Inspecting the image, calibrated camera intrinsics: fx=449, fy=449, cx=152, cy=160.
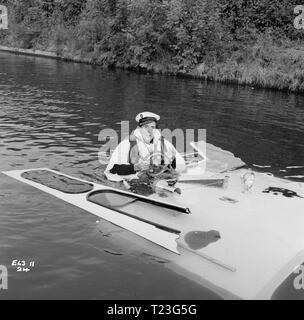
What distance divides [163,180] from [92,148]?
17.6ft

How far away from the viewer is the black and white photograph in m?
6.18

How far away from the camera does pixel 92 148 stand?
13055 mm

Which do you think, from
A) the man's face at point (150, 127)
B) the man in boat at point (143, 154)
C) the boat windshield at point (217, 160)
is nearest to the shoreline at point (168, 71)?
→ the boat windshield at point (217, 160)

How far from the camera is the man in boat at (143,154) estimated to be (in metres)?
8.75

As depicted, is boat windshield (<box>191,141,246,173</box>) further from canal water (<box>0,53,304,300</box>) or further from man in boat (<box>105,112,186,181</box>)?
canal water (<box>0,53,304,300</box>)

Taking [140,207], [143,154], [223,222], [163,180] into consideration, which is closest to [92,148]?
[143,154]

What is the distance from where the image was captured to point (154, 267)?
686 cm

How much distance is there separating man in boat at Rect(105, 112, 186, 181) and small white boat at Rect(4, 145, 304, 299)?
450 mm

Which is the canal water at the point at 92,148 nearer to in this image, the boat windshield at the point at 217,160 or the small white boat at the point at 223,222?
the small white boat at the point at 223,222

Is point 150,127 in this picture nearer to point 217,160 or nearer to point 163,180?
point 163,180

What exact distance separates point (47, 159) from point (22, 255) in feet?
16.6

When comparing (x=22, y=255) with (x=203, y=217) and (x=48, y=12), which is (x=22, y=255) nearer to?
(x=203, y=217)

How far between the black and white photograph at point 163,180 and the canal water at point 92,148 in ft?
0.12
